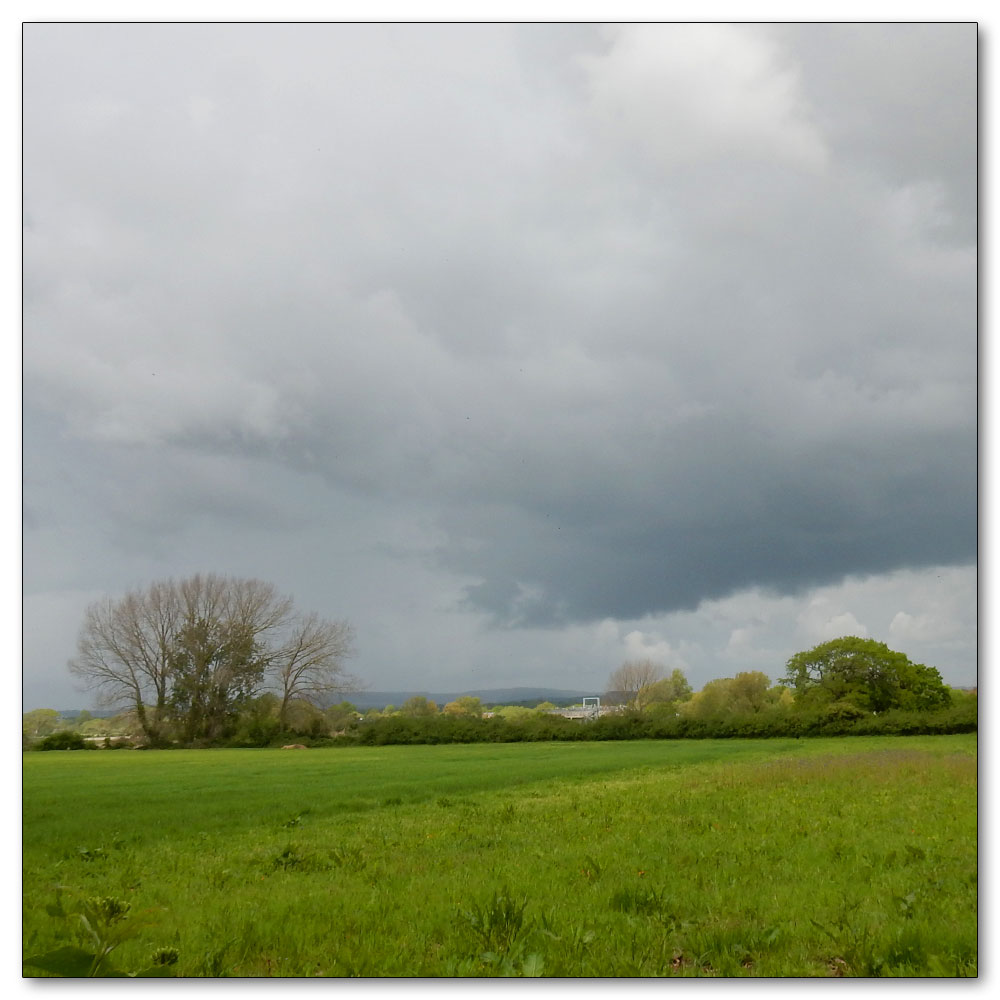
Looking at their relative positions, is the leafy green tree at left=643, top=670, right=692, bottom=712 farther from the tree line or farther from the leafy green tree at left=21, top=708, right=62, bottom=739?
the leafy green tree at left=21, top=708, right=62, bottom=739

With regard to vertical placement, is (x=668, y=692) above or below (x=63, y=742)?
below

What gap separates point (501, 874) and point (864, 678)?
13284 mm

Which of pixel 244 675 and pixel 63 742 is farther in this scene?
pixel 244 675

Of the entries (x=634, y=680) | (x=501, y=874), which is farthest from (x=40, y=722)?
(x=634, y=680)

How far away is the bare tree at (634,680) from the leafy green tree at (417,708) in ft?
14.0

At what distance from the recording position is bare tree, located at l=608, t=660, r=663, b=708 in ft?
61.3

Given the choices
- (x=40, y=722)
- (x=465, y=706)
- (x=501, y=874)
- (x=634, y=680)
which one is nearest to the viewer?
(x=501, y=874)

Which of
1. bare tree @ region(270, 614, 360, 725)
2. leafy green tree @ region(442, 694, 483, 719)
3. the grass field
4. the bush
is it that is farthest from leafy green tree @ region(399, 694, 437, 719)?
the bush

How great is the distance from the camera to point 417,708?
16.0 meters

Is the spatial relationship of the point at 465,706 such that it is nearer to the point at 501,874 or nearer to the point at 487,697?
the point at 487,697

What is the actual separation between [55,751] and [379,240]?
7169mm

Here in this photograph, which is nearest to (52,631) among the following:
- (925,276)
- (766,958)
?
(766,958)

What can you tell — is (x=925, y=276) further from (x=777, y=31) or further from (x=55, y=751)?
(x=55, y=751)

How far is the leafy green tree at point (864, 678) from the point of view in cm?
1166
